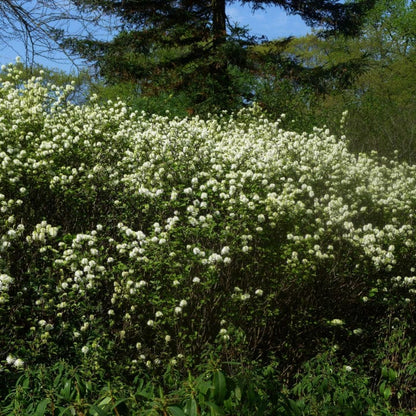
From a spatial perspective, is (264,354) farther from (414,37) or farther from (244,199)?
(414,37)

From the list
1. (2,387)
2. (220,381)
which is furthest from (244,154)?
(220,381)

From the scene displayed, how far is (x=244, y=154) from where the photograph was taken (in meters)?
6.34

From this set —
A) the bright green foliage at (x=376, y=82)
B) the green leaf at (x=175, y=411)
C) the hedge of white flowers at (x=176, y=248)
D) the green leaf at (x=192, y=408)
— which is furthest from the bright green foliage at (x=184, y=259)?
the bright green foliage at (x=376, y=82)

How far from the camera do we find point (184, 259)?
482 centimetres

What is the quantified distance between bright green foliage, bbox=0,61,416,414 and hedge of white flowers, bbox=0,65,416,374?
0.02 m

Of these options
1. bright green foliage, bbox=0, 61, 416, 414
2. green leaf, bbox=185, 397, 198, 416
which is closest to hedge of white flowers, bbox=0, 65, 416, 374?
bright green foliage, bbox=0, 61, 416, 414

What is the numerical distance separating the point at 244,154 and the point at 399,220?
215cm

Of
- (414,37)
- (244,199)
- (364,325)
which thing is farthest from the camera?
(414,37)

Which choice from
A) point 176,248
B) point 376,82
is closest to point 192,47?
point 176,248

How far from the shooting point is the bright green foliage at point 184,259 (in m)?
4.58

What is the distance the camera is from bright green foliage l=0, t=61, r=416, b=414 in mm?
4582

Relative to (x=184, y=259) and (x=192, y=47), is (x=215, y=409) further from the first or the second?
(x=192, y=47)

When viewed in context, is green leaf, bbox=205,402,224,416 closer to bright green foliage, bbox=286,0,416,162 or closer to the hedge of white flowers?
the hedge of white flowers

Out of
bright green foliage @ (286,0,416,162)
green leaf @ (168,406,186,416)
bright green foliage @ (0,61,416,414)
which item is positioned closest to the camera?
green leaf @ (168,406,186,416)
